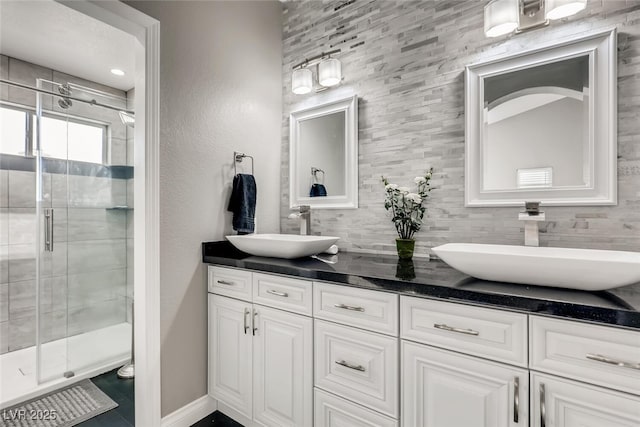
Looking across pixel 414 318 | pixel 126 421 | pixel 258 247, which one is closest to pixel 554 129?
pixel 414 318

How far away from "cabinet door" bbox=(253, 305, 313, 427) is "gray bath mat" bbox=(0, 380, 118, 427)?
1.09m

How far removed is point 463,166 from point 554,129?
15.9 inches

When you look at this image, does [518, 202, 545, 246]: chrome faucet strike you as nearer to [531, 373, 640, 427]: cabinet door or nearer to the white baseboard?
[531, 373, 640, 427]: cabinet door

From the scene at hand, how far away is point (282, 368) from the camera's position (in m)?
1.51

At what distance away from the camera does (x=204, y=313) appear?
188 cm

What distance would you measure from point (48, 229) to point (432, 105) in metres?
2.75

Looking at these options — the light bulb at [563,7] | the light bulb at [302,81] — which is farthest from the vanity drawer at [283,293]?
the light bulb at [563,7]

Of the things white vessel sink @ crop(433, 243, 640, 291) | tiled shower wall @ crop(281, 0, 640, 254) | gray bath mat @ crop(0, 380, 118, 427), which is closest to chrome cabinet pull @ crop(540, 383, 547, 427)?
white vessel sink @ crop(433, 243, 640, 291)

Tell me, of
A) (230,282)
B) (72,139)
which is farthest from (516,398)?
(72,139)

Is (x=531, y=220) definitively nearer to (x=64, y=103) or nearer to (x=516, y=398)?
(x=516, y=398)

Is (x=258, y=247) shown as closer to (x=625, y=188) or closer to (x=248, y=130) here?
(x=248, y=130)

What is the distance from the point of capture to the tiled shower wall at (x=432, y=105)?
1.30 metres

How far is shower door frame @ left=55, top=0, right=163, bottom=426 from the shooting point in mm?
1618

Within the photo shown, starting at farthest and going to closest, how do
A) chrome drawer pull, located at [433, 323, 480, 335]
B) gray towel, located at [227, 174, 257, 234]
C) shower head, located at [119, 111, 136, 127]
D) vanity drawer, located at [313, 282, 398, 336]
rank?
shower head, located at [119, 111, 136, 127]
gray towel, located at [227, 174, 257, 234]
vanity drawer, located at [313, 282, 398, 336]
chrome drawer pull, located at [433, 323, 480, 335]
